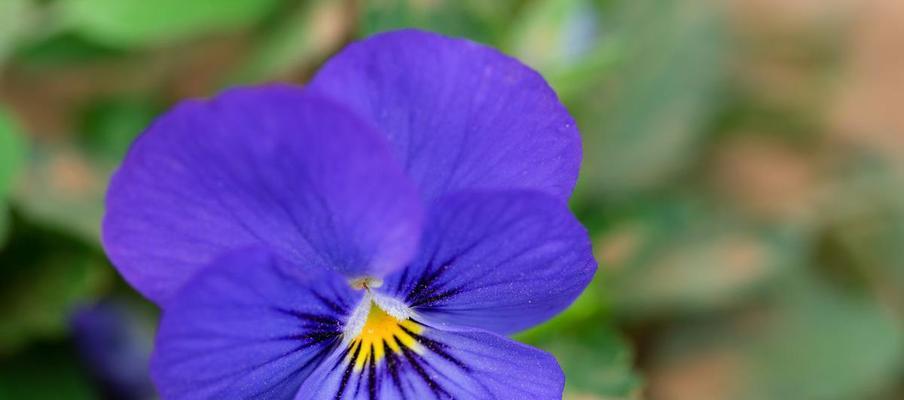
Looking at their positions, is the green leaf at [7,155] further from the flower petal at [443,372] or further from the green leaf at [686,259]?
the green leaf at [686,259]

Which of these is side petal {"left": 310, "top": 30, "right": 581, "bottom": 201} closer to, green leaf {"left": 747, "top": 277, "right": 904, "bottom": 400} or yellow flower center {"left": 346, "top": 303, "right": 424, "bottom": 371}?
yellow flower center {"left": 346, "top": 303, "right": 424, "bottom": 371}

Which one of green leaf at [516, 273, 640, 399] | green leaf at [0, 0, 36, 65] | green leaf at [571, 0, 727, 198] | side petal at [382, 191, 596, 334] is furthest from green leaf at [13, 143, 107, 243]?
green leaf at [571, 0, 727, 198]

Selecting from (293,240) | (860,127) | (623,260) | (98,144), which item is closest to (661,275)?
(623,260)

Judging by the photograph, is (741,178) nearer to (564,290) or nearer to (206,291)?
(564,290)

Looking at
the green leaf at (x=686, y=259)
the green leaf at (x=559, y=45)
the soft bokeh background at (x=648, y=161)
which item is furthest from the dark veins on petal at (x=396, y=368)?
the green leaf at (x=686, y=259)

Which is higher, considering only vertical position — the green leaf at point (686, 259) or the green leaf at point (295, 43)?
the green leaf at point (295, 43)

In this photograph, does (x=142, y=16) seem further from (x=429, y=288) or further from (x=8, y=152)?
(x=429, y=288)

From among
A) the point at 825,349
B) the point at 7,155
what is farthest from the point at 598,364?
the point at 825,349
